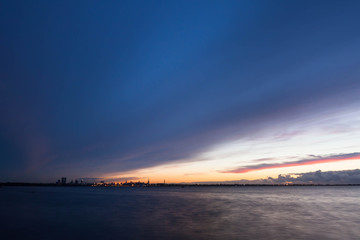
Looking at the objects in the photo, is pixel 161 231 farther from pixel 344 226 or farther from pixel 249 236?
pixel 344 226

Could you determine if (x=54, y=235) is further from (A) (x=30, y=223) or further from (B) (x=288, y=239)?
(B) (x=288, y=239)

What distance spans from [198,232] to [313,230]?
1398 centimetres

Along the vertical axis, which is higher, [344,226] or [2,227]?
[2,227]

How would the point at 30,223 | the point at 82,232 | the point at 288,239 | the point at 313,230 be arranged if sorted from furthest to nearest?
the point at 30,223
the point at 313,230
the point at 82,232
the point at 288,239

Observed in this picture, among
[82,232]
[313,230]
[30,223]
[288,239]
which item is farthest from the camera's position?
[30,223]

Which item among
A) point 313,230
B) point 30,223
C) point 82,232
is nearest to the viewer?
point 82,232

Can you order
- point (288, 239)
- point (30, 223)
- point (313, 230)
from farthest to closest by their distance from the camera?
1. point (30, 223)
2. point (313, 230)
3. point (288, 239)

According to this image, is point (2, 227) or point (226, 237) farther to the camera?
point (2, 227)

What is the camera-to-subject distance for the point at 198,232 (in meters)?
26.0

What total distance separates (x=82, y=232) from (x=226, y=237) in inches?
605

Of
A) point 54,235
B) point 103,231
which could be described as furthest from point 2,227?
point 103,231

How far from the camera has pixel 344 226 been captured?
3194 centimetres

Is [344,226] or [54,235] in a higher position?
[54,235]

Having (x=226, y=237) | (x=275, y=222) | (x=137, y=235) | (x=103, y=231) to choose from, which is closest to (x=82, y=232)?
(x=103, y=231)
